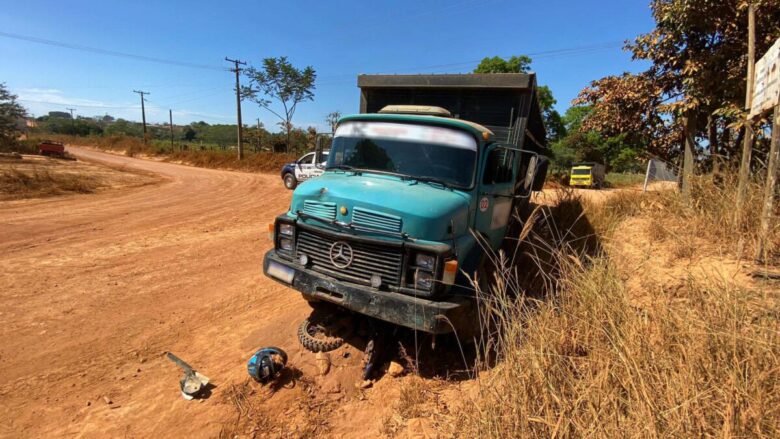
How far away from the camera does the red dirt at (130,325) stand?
9.66ft

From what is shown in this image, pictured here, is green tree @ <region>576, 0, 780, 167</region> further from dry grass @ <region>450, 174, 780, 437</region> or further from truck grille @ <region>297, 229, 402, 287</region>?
truck grille @ <region>297, 229, 402, 287</region>

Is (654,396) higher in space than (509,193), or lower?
lower

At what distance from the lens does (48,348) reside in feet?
12.1

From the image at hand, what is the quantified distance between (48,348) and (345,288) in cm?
301

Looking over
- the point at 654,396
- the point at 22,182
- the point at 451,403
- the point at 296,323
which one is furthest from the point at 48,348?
the point at 22,182

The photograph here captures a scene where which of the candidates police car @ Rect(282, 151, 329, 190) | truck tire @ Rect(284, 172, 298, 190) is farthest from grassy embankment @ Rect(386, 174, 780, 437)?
truck tire @ Rect(284, 172, 298, 190)

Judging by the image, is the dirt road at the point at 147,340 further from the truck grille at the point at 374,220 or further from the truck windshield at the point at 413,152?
the truck windshield at the point at 413,152

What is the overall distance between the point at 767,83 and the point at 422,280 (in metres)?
4.05

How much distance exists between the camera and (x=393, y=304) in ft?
10.1

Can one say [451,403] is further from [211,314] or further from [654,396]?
[211,314]

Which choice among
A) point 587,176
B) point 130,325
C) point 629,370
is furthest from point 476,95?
point 587,176

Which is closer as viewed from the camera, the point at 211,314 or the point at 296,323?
the point at 296,323

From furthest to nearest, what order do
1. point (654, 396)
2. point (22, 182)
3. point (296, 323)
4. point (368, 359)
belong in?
1. point (22, 182)
2. point (296, 323)
3. point (368, 359)
4. point (654, 396)

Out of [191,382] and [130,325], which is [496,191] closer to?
[191,382]
